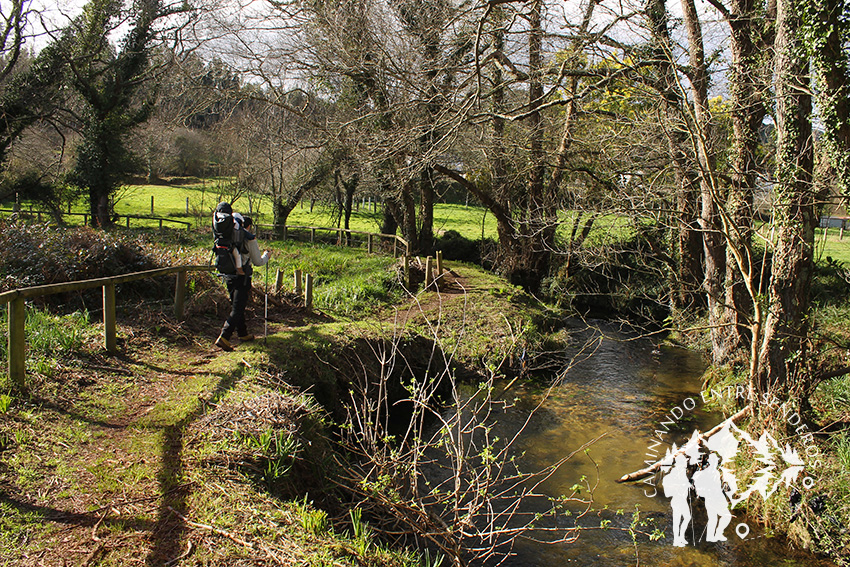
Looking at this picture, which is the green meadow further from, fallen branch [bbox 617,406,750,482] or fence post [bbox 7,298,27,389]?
fence post [bbox 7,298,27,389]

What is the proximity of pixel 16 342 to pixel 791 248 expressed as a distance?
8.87 m

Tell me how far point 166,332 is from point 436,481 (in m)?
4.38

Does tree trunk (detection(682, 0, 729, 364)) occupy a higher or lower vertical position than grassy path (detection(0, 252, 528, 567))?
higher

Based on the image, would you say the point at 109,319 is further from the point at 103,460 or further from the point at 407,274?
the point at 407,274

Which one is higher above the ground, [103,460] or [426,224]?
[426,224]

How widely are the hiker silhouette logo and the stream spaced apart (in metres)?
0.08

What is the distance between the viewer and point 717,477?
23.3 feet

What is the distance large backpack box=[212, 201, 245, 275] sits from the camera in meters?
7.36

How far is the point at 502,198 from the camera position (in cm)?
1764

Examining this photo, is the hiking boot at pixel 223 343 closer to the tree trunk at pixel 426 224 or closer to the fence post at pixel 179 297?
the fence post at pixel 179 297

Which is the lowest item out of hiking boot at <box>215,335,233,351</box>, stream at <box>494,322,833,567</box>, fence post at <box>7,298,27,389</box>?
stream at <box>494,322,833,567</box>

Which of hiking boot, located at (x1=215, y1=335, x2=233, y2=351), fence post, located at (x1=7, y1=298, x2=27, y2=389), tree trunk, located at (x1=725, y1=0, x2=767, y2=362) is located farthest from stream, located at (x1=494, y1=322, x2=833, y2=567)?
fence post, located at (x1=7, y1=298, x2=27, y2=389)

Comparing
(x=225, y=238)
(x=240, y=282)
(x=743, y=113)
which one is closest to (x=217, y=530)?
(x=240, y=282)

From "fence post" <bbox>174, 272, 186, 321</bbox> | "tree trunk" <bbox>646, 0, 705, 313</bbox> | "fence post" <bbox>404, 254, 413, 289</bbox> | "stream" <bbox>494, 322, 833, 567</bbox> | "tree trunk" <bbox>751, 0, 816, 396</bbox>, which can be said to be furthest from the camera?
"fence post" <bbox>404, 254, 413, 289</bbox>
